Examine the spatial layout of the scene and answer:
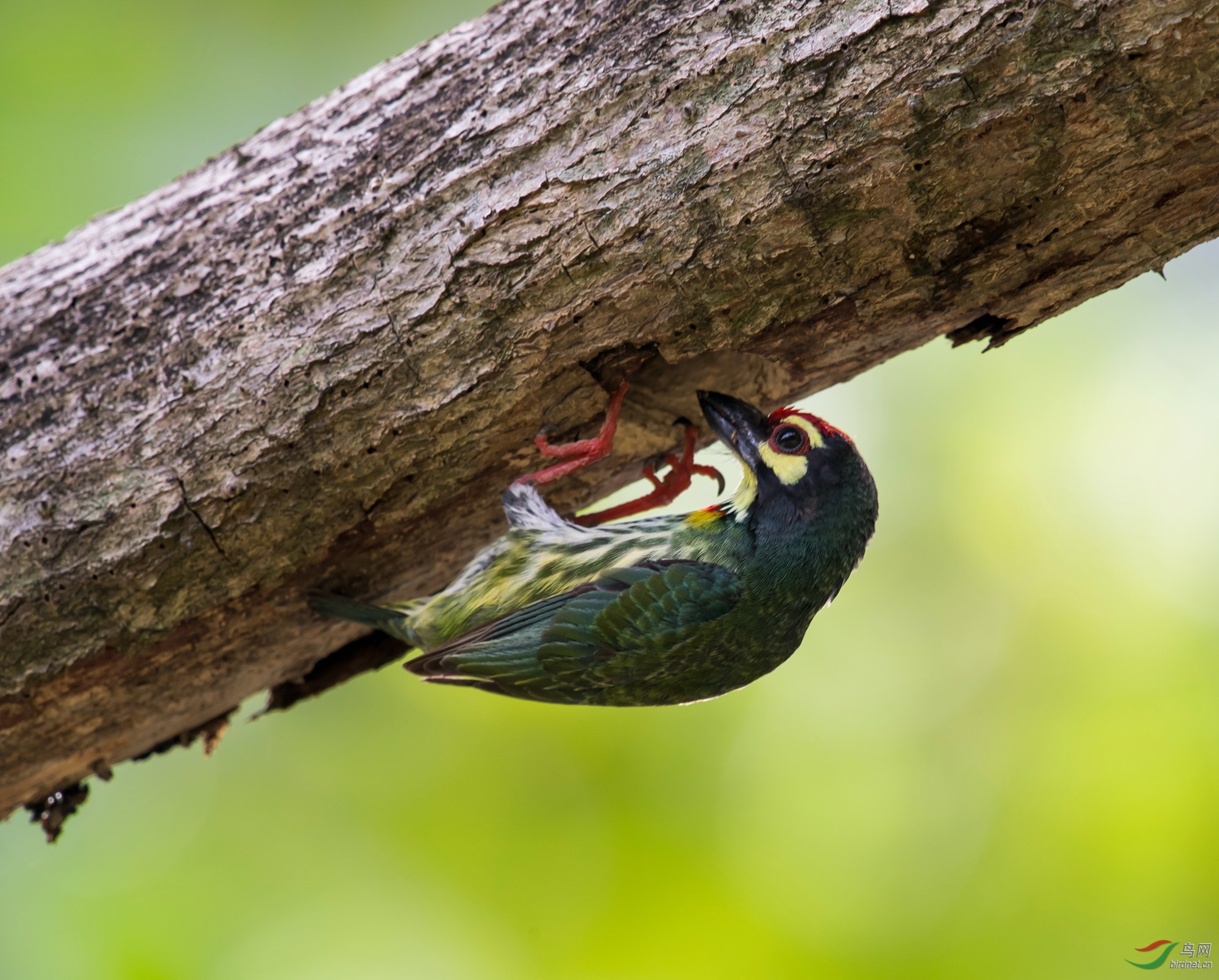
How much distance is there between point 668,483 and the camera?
420 cm

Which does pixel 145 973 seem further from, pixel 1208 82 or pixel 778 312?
pixel 1208 82

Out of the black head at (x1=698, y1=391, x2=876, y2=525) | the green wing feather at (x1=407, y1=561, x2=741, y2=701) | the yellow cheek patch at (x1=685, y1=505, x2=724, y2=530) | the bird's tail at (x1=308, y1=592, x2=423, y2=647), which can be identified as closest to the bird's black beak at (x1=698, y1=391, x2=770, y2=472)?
the black head at (x1=698, y1=391, x2=876, y2=525)

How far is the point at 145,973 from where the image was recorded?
5457 mm

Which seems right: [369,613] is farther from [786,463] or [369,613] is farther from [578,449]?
[786,463]

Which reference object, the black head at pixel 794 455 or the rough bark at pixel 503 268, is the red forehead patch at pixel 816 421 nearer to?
the black head at pixel 794 455

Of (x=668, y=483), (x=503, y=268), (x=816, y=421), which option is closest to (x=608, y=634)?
(x=668, y=483)

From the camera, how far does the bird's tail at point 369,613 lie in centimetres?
374

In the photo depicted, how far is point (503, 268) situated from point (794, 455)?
1308mm

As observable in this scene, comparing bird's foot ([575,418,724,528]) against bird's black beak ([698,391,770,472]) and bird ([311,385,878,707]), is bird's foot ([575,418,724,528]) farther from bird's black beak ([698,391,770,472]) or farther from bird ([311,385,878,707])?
bird's black beak ([698,391,770,472])

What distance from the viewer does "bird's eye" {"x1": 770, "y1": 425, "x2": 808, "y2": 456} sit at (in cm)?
368

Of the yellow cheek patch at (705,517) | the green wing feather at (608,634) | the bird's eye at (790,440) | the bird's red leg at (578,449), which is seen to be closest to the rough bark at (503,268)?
the bird's red leg at (578,449)

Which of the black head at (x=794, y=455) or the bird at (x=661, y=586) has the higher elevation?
the black head at (x=794, y=455)

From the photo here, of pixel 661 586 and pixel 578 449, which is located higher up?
pixel 578 449

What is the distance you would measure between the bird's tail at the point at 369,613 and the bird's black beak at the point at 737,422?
1.45m
